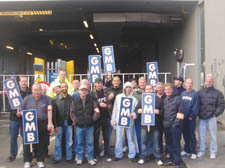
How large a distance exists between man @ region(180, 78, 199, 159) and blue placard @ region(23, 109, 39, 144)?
3.47 m

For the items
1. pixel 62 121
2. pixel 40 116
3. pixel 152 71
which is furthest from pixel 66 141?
pixel 152 71

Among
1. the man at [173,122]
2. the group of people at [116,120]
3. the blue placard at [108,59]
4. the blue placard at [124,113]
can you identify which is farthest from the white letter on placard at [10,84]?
the man at [173,122]

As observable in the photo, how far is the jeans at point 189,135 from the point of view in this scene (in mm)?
6125

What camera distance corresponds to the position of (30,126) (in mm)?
5598

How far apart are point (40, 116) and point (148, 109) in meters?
2.44

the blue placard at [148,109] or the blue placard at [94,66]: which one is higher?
the blue placard at [94,66]

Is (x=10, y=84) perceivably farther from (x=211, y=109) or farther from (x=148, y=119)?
(x=211, y=109)

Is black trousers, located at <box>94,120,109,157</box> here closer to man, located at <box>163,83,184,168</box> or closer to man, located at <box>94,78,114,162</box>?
man, located at <box>94,78,114,162</box>

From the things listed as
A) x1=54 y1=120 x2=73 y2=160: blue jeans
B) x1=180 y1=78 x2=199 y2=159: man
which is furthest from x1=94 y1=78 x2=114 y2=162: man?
x1=180 y1=78 x2=199 y2=159: man

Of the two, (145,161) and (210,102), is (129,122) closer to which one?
(145,161)

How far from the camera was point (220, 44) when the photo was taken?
920 centimetres

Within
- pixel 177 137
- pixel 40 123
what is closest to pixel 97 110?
pixel 40 123

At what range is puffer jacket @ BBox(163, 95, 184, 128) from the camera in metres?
5.58

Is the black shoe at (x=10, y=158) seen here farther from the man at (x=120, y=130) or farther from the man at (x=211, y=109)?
the man at (x=211, y=109)
